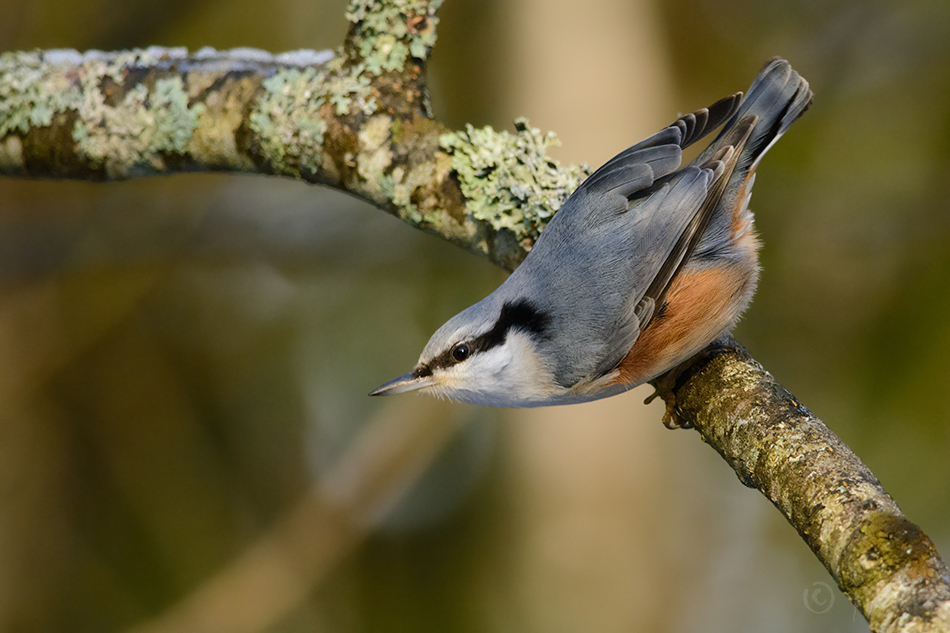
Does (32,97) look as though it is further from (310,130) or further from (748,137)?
(748,137)

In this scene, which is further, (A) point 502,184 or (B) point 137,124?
(B) point 137,124

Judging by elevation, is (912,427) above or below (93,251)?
below

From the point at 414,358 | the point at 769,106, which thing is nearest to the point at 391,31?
the point at 769,106

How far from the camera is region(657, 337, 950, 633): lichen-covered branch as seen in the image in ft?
2.34

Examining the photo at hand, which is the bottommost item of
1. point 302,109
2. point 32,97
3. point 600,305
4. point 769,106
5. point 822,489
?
point 822,489

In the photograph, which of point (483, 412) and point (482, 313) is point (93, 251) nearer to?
point (483, 412)

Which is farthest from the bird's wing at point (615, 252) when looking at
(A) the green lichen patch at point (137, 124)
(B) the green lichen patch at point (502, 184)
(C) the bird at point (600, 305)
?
(A) the green lichen patch at point (137, 124)

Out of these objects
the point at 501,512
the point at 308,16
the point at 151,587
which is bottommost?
the point at 151,587

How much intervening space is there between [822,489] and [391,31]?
4.28 ft

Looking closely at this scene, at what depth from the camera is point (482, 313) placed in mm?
1325

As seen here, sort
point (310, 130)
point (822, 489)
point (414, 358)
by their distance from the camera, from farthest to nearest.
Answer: point (414, 358)
point (310, 130)
point (822, 489)

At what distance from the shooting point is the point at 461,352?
132 cm

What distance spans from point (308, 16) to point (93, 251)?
1439 millimetres

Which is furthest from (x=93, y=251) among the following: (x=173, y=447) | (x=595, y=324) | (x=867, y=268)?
(x=867, y=268)
